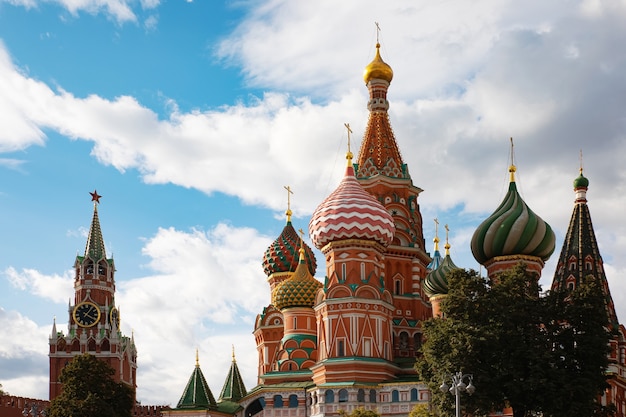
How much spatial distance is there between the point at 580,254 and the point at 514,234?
5.42 metres

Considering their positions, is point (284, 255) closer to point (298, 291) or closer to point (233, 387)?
point (298, 291)

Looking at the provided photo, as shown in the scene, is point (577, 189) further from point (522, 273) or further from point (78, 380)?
point (78, 380)

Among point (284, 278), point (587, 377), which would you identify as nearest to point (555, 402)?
point (587, 377)

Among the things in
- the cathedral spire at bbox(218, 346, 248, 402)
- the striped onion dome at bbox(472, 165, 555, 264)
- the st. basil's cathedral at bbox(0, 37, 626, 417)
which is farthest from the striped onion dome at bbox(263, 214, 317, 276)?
the striped onion dome at bbox(472, 165, 555, 264)

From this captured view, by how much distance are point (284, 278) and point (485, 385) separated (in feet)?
99.2

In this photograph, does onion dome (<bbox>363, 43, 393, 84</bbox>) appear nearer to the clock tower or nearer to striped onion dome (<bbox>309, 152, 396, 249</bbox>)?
striped onion dome (<bbox>309, 152, 396, 249</bbox>)

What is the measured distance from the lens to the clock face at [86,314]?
4082 inches

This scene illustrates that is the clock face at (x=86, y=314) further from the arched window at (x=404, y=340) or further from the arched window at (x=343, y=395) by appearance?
the arched window at (x=343, y=395)

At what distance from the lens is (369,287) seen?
191 ft

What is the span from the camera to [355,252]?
59.2 meters

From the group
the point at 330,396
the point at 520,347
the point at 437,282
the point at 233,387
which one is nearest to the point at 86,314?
the point at 233,387

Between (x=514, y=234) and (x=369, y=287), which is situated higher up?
(x=514, y=234)

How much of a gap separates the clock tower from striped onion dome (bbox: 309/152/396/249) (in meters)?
44.6

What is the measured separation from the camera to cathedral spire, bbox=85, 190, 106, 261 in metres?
107
